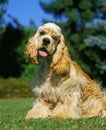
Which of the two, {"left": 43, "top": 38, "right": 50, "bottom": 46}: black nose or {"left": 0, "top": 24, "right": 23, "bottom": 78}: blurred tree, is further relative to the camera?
{"left": 0, "top": 24, "right": 23, "bottom": 78}: blurred tree

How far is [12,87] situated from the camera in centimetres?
3138

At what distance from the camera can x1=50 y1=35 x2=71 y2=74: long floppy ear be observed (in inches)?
432

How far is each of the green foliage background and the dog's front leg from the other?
82.2 feet

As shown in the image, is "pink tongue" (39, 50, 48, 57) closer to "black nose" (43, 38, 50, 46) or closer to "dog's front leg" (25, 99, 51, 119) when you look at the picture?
"black nose" (43, 38, 50, 46)

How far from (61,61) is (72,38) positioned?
30937 mm

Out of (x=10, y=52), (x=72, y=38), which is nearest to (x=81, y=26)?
(x=72, y=38)

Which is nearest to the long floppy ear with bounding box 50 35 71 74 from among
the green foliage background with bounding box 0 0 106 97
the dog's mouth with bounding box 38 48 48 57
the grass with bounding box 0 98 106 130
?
the dog's mouth with bounding box 38 48 48 57

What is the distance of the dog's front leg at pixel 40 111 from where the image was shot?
1117 centimetres

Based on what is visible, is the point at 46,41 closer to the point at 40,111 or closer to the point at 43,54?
the point at 43,54

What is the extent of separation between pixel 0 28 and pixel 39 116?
96.2 feet

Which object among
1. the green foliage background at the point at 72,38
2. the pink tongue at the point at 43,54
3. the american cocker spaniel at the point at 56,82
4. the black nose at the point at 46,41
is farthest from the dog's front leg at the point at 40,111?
the green foliage background at the point at 72,38

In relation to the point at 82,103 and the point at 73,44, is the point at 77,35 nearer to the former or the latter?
the point at 73,44

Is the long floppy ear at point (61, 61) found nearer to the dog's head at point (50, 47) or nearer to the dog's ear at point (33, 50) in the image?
the dog's head at point (50, 47)

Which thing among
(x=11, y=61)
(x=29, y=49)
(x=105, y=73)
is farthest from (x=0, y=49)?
(x=29, y=49)
